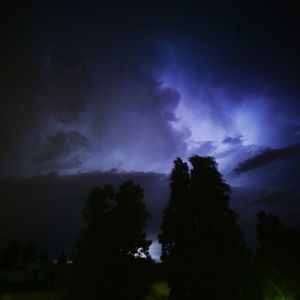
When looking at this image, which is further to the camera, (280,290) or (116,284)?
(280,290)

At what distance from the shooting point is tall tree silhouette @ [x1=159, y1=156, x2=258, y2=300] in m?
32.7

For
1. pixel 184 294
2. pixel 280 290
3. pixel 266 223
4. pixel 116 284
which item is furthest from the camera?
pixel 266 223

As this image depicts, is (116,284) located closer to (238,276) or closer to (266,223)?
(238,276)

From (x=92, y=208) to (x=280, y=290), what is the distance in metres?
32.9

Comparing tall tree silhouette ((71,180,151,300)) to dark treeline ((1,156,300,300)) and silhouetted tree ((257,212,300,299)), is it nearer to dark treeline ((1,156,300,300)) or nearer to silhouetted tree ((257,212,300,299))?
dark treeline ((1,156,300,300))

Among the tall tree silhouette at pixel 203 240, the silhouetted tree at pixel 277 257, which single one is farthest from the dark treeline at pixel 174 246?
the silhouetted tree at pixel 277 257

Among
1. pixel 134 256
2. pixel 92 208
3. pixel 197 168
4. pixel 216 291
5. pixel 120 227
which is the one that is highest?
pixel 197 168

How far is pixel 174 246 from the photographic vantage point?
3512cm

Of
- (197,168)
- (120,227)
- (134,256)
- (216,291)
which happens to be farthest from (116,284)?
(197,168)

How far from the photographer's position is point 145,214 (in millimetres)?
34375

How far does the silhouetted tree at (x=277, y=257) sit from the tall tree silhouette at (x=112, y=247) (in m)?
27.3

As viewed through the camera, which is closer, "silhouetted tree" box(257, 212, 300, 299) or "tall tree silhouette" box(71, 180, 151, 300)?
"tall tree silhouette" box(71, 180, 151, 300)

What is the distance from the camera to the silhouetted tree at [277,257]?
164 feet

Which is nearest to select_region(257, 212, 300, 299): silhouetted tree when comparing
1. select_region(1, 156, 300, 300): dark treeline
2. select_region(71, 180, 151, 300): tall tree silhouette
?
select_region(1, 156, 300, 300): dark treeline
